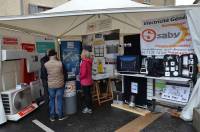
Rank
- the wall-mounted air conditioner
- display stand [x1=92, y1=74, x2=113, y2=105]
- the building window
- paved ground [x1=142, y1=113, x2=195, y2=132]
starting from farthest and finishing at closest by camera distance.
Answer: the building window < display stand [x1=92, y1=74, x2=113, y2=105] < the wall-mounted air conditioner < paved ground [x1=142, y1=113, x2=195, y2=132]

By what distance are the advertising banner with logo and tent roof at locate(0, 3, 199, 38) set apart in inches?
7.4

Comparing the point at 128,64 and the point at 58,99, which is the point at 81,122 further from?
the point at 128,64

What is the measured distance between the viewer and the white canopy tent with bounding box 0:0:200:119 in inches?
168

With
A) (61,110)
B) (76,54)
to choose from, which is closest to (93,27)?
(76,54)

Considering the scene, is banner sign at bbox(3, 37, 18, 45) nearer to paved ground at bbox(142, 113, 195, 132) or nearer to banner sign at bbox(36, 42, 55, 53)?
banner sign at bbox(36, 42, 55, 53)

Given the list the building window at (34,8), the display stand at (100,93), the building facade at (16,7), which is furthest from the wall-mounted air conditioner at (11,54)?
the building window at (34,8)

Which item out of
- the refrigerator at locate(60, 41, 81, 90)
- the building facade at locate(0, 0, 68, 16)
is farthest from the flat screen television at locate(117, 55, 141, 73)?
the building facade at locate(0, 0, 68, 16)

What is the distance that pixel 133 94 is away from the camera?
6.05m

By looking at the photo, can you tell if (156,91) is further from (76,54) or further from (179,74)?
(76,54)

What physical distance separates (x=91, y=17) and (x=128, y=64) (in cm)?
197

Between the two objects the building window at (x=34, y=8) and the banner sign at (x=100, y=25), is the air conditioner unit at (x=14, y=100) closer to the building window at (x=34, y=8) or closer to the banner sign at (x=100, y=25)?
the banner sign at (x=100, y=25)

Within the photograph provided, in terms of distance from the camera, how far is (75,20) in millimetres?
6746

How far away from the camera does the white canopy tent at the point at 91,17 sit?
4.26 meters

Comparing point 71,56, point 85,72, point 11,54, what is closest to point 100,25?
point 85,72
